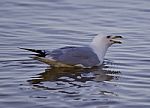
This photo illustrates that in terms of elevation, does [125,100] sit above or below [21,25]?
below

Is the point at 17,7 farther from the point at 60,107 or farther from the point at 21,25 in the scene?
the point at 60,107

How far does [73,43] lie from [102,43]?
0.79 meters

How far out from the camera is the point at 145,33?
13539mm

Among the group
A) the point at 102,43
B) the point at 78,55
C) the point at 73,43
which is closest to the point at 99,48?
the point at 102,43

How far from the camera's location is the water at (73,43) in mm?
9359

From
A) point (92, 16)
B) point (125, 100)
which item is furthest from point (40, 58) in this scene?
point (92, 16)

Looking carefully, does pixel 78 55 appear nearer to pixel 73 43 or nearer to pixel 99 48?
pixel 99 48

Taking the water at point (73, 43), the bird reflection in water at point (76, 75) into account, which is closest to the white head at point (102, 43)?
the water at point (73, 43)

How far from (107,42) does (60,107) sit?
3.59 meters

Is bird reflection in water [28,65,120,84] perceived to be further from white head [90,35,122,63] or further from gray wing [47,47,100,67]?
white head [90,35,122,63]

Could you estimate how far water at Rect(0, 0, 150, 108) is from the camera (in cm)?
936

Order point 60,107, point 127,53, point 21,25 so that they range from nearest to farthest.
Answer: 1. point 60,107
2. point 127,53
3. point 21,25

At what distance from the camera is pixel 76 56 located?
11523mm

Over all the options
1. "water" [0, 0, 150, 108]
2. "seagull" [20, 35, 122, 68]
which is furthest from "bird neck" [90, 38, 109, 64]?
"water" [0, 0, 150, 108]
